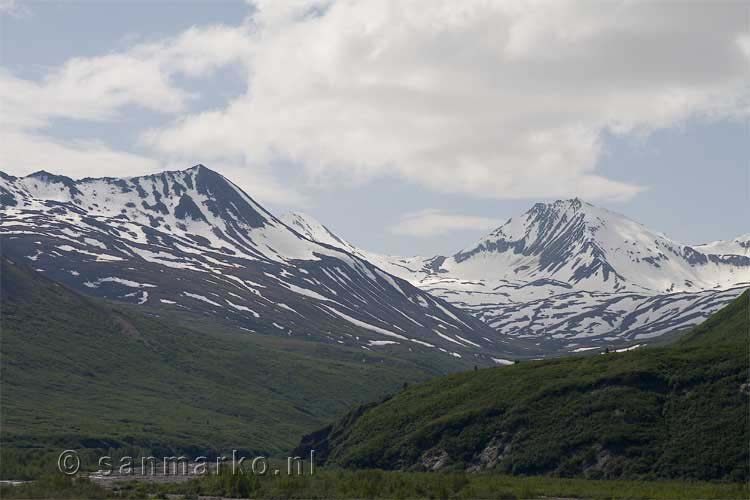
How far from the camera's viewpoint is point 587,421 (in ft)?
335

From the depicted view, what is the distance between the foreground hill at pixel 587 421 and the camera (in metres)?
93.6

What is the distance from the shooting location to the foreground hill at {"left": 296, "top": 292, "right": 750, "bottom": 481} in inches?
3686

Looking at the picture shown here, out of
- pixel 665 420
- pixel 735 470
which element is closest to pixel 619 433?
pixel 665 420

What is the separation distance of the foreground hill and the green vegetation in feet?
19.9

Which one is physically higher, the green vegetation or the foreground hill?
the foreground hill

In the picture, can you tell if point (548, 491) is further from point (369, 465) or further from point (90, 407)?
point (90, 407)

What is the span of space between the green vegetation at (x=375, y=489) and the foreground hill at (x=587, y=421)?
6059 millimetres

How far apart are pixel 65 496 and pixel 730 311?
98.9 m

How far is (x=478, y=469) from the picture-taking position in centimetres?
10444

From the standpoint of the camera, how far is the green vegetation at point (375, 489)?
78000 millimetres

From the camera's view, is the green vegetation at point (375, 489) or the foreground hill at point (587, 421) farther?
the foreground hill at point (587, 421)

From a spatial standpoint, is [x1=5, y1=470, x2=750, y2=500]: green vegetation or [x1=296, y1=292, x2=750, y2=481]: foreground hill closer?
[x1=5, y1=470, x2=750, y2=500]: green vegetation

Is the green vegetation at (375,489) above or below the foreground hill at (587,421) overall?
below

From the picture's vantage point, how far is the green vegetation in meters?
78.0
